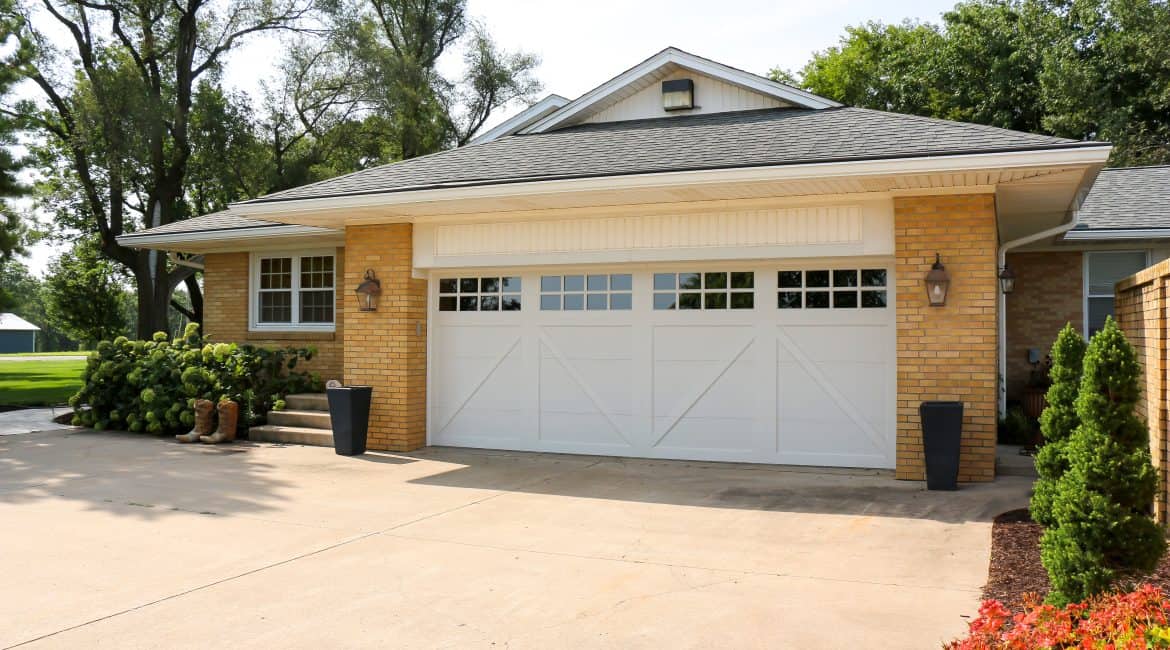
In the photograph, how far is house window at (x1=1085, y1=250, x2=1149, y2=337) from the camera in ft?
43.6

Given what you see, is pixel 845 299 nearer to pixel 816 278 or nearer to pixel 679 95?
pixel 816 278

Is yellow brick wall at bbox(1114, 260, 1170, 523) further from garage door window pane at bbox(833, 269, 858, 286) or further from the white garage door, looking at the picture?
garage door window pane at bbox(833, 269, 858, 286)

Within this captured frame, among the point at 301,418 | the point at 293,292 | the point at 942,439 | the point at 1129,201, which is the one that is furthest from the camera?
the point at 293,292

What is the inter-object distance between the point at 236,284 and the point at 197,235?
1.21 meters

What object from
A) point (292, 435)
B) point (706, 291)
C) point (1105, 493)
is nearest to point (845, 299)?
point (706, 291)

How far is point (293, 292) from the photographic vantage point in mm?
14852

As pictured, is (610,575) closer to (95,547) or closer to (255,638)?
(255,638)

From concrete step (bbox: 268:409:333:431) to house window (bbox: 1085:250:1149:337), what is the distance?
455 inches

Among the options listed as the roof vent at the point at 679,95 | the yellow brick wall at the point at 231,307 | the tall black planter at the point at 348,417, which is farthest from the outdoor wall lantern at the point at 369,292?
the roof vent at the point at 679,95

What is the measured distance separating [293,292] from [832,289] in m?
9.27

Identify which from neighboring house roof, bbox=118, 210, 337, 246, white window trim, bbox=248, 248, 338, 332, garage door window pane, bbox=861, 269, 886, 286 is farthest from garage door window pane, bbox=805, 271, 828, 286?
white window trim, bbox=248, 248, 338, 332

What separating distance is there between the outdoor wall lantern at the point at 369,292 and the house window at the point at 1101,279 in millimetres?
10591

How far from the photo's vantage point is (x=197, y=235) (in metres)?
14.4

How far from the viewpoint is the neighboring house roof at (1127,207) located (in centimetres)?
1247
